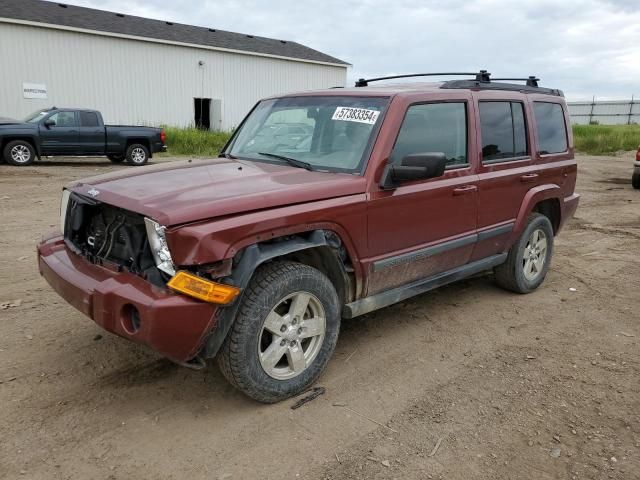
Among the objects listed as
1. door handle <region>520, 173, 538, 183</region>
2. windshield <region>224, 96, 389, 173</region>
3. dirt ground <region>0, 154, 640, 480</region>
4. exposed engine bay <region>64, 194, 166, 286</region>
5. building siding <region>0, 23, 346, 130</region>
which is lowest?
dirt ground <region>0, 154, 640, 480</region>

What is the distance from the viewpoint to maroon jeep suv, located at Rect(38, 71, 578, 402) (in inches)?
111

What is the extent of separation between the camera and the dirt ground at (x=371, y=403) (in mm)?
2738

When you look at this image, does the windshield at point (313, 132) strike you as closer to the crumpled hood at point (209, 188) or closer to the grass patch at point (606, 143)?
the crumpled hood at point (209, 188)

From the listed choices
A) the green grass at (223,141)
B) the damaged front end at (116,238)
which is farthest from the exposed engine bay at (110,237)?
the green grass at (223,141)

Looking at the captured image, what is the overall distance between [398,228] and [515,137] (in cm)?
186

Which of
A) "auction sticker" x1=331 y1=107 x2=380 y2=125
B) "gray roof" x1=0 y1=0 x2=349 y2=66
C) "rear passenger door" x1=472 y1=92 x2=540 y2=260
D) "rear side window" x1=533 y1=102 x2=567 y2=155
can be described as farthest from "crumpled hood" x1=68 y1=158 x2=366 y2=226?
"gray roof" x1=0 y1=0 x2=349 y2=66

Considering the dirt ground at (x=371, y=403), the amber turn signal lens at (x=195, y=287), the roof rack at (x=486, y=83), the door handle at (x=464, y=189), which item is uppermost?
the roof rack at (x=486, y=83)

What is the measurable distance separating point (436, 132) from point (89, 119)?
1426cm

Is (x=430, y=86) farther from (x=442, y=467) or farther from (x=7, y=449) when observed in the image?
(x=7, y=449)

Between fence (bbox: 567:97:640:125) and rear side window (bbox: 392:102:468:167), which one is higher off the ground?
fence (bbox: 567:97:640:125)

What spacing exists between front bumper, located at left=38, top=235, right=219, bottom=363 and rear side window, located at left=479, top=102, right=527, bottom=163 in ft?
9.25

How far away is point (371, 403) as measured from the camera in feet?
10.8

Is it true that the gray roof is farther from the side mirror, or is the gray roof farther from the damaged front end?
the side mirror

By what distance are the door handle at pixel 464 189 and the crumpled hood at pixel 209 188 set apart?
3.19 feet
